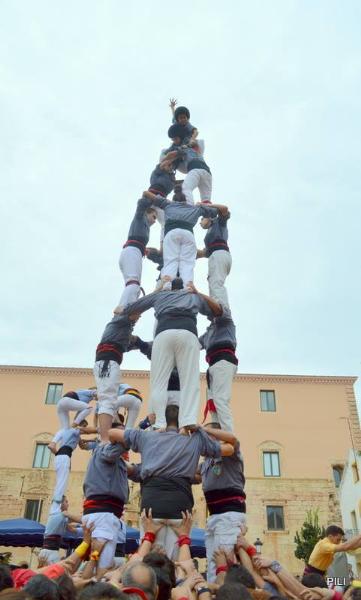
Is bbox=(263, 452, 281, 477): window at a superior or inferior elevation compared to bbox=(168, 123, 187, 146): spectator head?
inferior

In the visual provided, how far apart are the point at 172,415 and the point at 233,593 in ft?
11.0

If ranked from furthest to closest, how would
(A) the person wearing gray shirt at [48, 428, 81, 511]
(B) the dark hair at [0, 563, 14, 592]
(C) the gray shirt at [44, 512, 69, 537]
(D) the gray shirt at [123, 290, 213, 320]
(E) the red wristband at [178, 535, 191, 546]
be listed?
(A) the person wearing gray shirt at [48, 428, 81, 511] → (C) the gray shirt at [44, 512, 69, 537] → (D) the gray shirt at [123, 290, 213, 320] → (E) the red wristband at [178, 535, 191, 546] → (B) the dark hair at [0, 563, 14, 592]

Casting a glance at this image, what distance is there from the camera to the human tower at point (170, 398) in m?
4.99

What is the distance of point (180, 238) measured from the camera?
734 centimetres

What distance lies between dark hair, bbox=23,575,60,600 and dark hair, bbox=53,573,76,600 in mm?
114

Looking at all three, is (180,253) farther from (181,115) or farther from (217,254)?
(181,115)

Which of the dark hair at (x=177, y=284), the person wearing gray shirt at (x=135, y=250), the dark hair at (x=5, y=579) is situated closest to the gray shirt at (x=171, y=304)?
the dark hair at (x=177, y=284)

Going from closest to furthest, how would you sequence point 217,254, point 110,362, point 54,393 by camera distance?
point 110,362 → point 217,254 → point 54,393

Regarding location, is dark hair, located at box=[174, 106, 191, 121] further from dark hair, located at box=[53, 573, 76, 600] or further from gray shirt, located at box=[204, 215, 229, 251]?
dark hair, located at box=[53, 573, 76, 600]

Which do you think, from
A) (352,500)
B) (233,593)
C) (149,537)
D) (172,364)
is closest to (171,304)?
(172,364)

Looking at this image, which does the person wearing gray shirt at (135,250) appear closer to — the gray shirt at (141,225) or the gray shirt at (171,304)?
the gray shirt at (141,225)

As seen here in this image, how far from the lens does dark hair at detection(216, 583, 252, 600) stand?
2.43m

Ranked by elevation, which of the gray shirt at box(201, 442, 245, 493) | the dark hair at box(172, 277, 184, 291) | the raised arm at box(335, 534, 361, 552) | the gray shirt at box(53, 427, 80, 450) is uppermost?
the dark hair at box(172, 277, 184, 291)

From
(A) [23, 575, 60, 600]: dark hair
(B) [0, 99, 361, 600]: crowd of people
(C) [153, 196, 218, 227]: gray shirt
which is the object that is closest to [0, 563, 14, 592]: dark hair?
(B) [0, 99, 361, 600]: crowd of people
